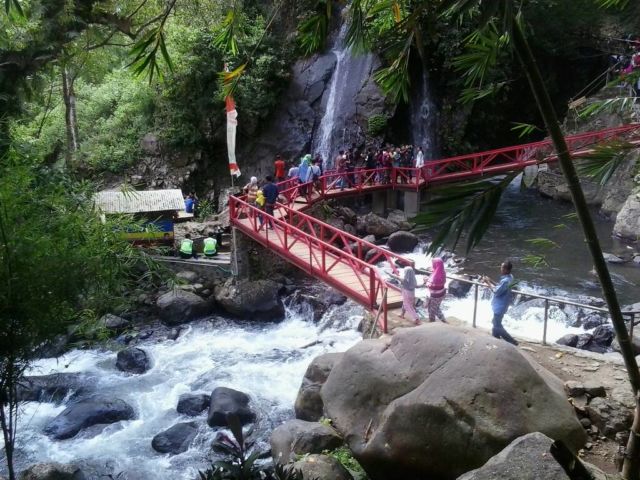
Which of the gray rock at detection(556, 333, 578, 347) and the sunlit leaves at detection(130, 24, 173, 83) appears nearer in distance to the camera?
the sunlit leaves at detection(130, 24, 173, 83)

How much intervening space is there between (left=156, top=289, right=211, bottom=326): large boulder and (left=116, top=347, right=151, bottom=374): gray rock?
1.99 meters

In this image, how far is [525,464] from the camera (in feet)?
11.6

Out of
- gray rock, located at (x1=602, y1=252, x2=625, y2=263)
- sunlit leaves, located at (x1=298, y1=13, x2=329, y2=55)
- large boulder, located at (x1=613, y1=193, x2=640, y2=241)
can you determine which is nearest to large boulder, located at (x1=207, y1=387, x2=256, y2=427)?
sunlit leaves, located at (x1=298, y1=13, x2=329, y2=55)

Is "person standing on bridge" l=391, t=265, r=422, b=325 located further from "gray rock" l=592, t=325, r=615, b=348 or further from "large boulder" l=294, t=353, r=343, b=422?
"gray rock" l=592, t=325, r=615, b=348

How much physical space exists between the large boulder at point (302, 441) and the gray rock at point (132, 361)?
17.0 ft

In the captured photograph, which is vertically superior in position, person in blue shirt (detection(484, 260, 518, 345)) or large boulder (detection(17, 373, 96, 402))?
person in blue shirt (detection(484, 260, 518, 345))

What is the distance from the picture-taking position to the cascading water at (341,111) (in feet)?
68.5

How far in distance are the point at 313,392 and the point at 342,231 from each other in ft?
13.6

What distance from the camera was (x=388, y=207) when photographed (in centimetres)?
1961

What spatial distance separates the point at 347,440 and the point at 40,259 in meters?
3.97

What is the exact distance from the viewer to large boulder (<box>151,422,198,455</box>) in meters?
9.08

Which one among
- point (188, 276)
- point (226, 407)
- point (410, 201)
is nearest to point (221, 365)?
point (226, 407)

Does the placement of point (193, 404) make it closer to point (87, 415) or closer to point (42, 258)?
point (87, 415)

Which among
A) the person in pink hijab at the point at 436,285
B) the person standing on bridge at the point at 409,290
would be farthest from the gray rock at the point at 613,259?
the person standing on bridge at the point at 409,290
